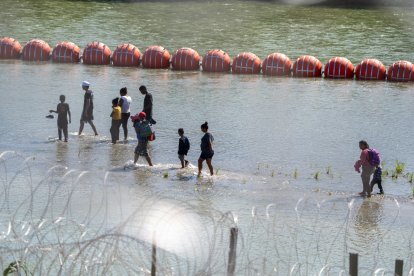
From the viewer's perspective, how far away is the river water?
16375mm

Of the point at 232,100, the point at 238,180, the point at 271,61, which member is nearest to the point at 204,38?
the point at 271,61

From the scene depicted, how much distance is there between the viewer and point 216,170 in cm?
2669

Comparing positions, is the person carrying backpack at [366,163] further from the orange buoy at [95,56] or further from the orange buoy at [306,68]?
the orange buoy at [95,56]

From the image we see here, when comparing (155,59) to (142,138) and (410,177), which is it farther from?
(410,177)

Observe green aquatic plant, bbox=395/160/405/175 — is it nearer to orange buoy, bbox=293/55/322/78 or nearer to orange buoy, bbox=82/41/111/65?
orange buoy, bbox=293/55/322/78

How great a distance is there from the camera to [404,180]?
26.5 metres

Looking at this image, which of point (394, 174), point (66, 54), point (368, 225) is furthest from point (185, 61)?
point (368, 225)

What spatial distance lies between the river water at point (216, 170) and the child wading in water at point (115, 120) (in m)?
0.31

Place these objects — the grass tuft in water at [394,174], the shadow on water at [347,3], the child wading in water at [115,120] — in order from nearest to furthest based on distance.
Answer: the grass tuft in water at [394,174]
the child wading in water at [115,120]
the shadow on water at [347,3]

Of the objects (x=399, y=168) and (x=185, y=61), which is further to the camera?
(x=185, y=61)

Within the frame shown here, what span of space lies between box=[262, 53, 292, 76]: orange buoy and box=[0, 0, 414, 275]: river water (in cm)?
100

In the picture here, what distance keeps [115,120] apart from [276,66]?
16.9 m

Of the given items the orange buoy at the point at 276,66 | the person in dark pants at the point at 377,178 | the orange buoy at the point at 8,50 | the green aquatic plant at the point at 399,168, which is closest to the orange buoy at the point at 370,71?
the orange buoy at the point at 276,66

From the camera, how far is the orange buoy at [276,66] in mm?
44562
